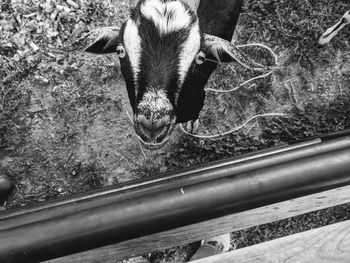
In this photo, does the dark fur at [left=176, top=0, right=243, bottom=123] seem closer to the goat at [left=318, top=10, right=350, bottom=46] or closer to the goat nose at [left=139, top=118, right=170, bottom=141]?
the goat nose at [left=139, top=118, right=170, bottom=141]

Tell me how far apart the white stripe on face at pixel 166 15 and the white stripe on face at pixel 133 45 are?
0.11 meters

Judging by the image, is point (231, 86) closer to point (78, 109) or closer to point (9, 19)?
point (78, 109)

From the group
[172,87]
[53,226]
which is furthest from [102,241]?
[172,87]

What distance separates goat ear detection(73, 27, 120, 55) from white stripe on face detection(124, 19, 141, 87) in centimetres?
19

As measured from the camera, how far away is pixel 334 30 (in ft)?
11.2

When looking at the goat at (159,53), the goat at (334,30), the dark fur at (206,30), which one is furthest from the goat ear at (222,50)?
the goat at (334,30)

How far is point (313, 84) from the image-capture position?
3.56m

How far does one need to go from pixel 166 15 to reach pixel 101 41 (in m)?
0.49

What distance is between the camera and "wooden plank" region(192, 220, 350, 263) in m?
1.59

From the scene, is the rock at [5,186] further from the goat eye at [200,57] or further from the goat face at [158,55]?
the goat eye at [200,57]

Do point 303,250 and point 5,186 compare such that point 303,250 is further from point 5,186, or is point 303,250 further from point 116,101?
point 5,186

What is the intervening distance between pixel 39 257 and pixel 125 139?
2.19 meters

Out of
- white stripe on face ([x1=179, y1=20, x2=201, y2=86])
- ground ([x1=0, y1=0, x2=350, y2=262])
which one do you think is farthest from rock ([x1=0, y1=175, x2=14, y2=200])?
white stripe on face ([x1=179, y1=20, x2=201, y2=86])

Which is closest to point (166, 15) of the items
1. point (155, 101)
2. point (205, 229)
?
point (155, 101)
